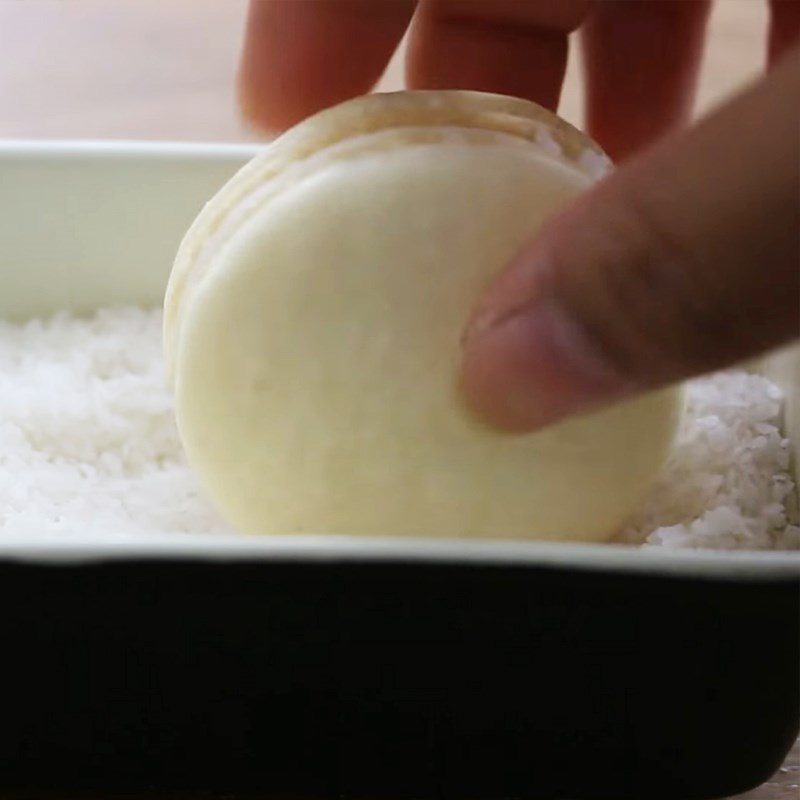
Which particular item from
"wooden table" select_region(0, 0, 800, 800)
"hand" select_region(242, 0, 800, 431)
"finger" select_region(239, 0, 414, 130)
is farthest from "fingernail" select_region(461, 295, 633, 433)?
"wooden table" select_region(0, 0, 800, 800)

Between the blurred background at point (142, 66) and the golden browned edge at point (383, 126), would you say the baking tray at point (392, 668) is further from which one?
the blurred background at point (142, 66)

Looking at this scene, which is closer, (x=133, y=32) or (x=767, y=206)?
(x=767, y=206)

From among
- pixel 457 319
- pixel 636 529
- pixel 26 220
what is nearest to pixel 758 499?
pixel 636 529

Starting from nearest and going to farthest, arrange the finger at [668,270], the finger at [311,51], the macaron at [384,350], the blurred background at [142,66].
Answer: the finger at [668,270], the macaron at [384,350], the finger at [311,51], the blurred background at [142,66]

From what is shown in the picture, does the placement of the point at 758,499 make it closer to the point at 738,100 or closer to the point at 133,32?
the point at 738,100

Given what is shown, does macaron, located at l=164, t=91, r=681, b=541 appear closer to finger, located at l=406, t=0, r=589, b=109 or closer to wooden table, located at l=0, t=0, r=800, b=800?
finger, located at l=406, t=0, r=589, b=109

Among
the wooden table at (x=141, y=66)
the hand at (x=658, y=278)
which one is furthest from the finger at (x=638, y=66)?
the hand at (x=658, y=278)

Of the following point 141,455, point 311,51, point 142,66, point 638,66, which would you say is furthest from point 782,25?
point 142,66
